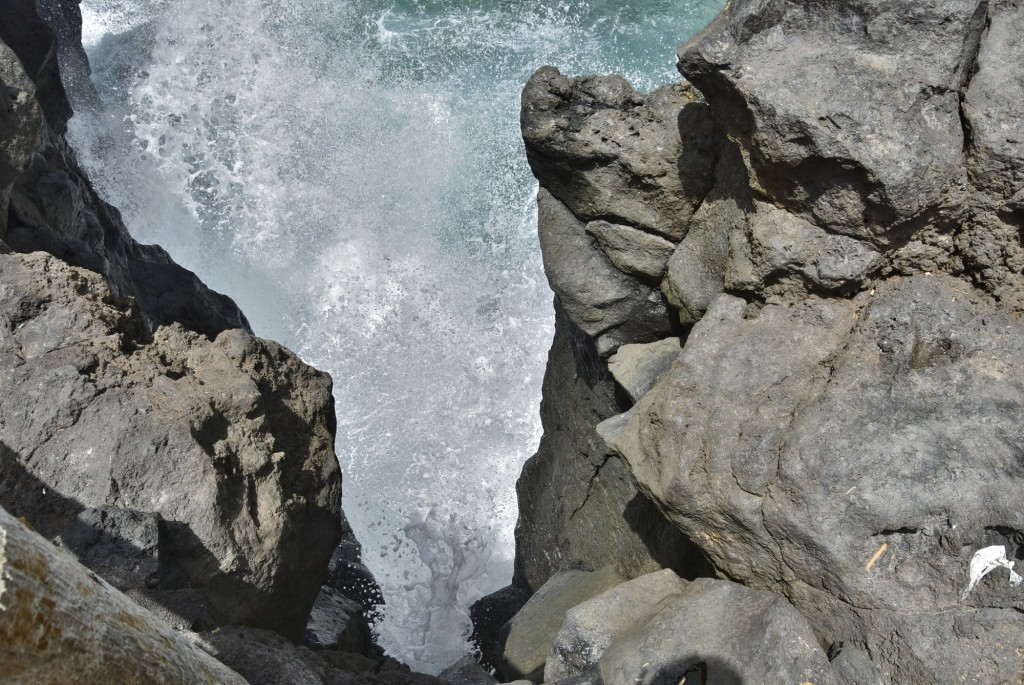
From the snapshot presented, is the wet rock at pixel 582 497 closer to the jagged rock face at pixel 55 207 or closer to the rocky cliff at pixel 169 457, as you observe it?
the rocky cliff at pixel 169 457

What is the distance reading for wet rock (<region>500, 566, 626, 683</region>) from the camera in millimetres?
4680

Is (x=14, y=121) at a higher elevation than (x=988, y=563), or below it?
higher

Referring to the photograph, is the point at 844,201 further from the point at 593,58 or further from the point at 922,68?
the point at 593,58

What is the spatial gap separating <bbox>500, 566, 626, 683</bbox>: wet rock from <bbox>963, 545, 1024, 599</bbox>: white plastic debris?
183 centimetres

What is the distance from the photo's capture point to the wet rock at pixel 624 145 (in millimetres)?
4238

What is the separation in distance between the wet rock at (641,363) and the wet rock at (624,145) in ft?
1.73

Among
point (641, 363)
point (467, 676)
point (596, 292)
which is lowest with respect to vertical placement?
point (467, 676)

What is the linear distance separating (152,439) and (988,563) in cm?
327

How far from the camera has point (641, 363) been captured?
440 cm

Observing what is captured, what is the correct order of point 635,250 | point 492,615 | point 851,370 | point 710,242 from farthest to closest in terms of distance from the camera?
point 492,615
point 635,250
point 710,242
point 851,370

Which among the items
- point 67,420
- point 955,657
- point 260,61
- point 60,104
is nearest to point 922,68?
point 955,657

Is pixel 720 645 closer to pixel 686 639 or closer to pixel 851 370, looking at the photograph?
pixel 686 639

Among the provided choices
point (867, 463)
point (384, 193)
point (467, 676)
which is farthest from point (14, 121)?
point (384, 193)

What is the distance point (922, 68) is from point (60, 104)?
6.63 metres
